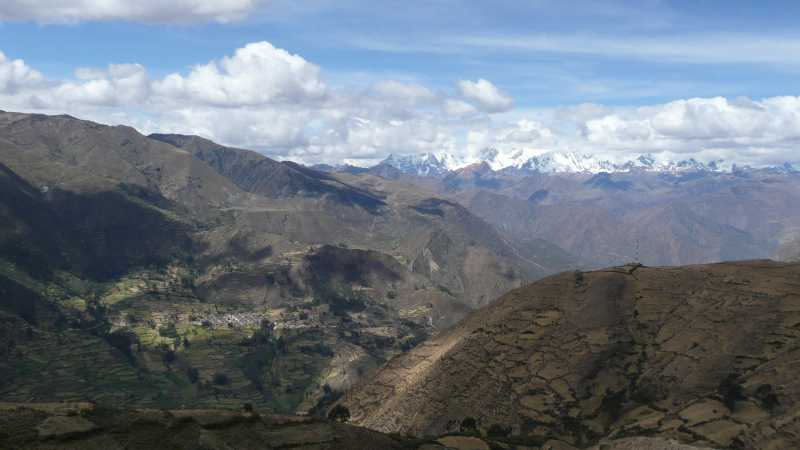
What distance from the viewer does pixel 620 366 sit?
154 m

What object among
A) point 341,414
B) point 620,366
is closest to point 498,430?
point 341,414

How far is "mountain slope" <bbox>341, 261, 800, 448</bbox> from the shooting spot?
399 ft

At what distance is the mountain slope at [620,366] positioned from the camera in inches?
4793

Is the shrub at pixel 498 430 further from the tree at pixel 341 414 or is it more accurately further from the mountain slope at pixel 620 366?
the tree at pixel 341 414

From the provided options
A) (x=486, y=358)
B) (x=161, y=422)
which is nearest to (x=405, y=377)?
(x=486, y=358)

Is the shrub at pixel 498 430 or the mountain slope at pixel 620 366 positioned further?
the shrub at pixel 498 430

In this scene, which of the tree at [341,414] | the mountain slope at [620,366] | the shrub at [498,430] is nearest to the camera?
the mountain slope at [620,366]

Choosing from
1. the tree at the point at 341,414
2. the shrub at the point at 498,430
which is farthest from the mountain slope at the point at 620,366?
the tree at the point at 341,414

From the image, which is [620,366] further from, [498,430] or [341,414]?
[341,414]

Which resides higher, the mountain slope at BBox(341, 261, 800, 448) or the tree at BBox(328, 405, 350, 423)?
the mountain slope at BBox(341, 261, 800, 448)

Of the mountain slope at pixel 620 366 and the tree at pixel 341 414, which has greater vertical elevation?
the mountain slope at pixel 620 366

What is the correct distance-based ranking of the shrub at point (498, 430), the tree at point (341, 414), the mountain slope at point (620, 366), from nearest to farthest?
1. the mountain slope at point (620, 366)
2. the shrub at point (498, 430)
3. the tree at point (341, 414)

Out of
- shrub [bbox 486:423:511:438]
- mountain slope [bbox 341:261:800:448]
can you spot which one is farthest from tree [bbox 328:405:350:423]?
shrub [bbox 486:423:511:438]

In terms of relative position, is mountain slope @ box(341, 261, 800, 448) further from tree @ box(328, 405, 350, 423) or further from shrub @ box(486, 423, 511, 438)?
tree @ box(328, 405, 350, 423)
